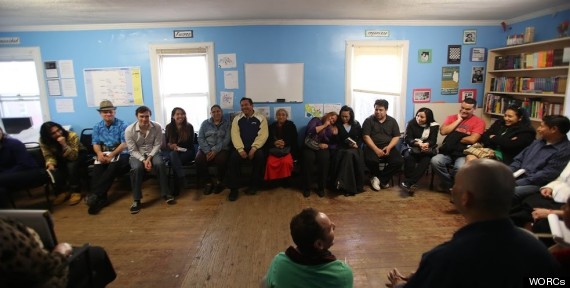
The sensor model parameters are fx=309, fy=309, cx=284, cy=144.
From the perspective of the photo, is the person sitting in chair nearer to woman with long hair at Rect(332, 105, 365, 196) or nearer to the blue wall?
the blue wall

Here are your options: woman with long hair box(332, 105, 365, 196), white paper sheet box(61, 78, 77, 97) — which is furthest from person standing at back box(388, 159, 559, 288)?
white paper sheet box(61, 78, 77, 97)

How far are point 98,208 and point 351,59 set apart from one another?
3817 mm

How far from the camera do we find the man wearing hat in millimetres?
3604

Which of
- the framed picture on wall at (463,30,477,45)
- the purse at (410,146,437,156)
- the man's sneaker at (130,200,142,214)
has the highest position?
the framed picture on wall at (463,30,477,45)

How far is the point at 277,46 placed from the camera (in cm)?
449

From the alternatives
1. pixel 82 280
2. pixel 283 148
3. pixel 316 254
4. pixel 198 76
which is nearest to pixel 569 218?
pixel 316 254

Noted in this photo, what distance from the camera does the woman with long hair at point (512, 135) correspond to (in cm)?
326

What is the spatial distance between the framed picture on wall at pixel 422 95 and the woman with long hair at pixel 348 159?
1.15m

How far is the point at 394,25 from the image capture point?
4473mm

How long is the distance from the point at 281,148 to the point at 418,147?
1.76m

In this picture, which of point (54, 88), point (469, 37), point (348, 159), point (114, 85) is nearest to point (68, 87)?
point (54, 88)

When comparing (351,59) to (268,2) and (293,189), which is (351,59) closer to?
(268,2)

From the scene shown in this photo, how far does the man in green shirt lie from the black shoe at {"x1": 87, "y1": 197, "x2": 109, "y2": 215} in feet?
9.84

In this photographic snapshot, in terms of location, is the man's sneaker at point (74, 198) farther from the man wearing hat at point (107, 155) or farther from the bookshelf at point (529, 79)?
the bookshelf at point (529, 79)
